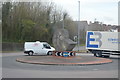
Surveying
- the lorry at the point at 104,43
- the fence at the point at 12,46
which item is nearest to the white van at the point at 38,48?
the lorry at the point at 104,43

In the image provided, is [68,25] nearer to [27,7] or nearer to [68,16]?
[68,16]

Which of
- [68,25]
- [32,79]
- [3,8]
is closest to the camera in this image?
[32,79]

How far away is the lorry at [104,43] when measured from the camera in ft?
92.9

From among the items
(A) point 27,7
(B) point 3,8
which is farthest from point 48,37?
(B) point 3,8

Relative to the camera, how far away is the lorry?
28.3 metres

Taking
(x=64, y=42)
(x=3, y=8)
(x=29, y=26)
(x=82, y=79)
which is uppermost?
(x=3, y=8)

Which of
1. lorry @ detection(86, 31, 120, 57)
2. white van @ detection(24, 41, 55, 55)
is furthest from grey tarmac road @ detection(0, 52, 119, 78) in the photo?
white van @ detection(24, 41, 55, 55)

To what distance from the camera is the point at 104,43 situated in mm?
Answer: 29219

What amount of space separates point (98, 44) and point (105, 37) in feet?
4.28

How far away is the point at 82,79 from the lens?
37.5 ft

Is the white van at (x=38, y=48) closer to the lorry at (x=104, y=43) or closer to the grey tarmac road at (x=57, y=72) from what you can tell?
the lorry at (x=104, y=43)

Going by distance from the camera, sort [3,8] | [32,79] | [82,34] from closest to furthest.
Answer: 1. [32,79]
2. [3,8]
3. [82,34]

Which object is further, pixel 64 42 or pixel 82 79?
pixel 64 42

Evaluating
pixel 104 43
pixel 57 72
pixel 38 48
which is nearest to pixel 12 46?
pixel 38 48
